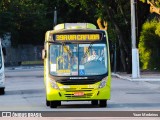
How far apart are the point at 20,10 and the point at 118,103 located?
69065mm

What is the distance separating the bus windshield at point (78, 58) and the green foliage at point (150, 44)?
31.9 m

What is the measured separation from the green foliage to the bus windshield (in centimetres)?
3192

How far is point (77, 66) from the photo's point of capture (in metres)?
23.2

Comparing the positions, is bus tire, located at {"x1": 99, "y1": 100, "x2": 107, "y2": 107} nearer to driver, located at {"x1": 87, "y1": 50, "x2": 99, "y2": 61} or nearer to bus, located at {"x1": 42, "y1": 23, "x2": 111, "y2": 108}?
bus, located at {"x1": 42, "y1": 23, "x2": 111, "y2": 108}

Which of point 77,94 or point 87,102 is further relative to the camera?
point 87,102

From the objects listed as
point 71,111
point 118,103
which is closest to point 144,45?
point 118,103

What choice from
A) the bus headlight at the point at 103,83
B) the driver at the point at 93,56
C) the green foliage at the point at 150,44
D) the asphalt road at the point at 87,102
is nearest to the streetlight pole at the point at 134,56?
the green foliage at the point at 150,44

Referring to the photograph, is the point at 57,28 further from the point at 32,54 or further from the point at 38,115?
the point at 32,54

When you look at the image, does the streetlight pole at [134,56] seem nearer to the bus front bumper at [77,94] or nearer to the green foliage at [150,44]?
the green foliage at [150,44]

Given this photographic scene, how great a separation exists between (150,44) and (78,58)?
3330cm

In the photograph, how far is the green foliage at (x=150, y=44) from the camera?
2184 inches

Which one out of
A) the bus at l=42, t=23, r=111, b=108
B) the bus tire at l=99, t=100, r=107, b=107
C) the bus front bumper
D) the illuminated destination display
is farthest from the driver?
the bus tire at l=99, t=100, r=107, b=107

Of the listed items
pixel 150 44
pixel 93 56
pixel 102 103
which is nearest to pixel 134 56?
pixel 150 44

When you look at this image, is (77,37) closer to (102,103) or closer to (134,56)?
(102,103)
